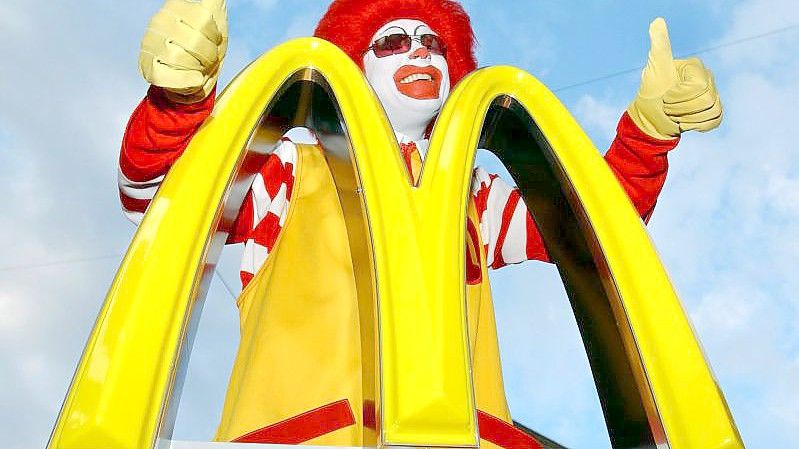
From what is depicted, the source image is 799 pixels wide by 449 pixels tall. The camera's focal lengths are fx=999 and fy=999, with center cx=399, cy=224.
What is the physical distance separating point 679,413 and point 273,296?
1082 mm

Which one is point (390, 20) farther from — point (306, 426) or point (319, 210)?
point (306, 426)

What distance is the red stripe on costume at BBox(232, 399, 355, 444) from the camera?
2342mm

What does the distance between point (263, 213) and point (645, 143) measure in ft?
3.56

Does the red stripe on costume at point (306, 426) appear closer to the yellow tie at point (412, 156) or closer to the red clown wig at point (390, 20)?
the yellow tie at point (412, 156)

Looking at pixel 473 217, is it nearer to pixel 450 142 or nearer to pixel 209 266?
pixel 450 142

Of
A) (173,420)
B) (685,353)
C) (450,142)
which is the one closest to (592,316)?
(685,353)

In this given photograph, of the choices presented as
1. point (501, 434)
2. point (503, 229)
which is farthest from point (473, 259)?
point (501, 434)

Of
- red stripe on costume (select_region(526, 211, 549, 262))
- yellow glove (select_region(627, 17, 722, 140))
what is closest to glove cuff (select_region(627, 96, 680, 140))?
yellow glove (select_region(627, 17, 722, 140))

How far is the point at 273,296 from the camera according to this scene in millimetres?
2613

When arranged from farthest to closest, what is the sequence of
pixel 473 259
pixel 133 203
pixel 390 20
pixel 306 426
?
1. pixel 390 20
2. pixel 473 259
3. pixel 133 203
4. pixel 306 426

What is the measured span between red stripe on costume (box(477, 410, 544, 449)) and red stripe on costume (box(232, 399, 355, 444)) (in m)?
0.32

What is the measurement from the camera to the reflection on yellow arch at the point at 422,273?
6.07 ft

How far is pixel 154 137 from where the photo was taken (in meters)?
2.37

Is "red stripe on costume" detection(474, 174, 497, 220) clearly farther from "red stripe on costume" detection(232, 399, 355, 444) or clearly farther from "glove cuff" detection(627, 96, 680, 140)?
"red stripe on costume" detection(232, 399, 355, 444)
